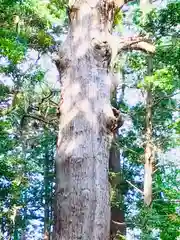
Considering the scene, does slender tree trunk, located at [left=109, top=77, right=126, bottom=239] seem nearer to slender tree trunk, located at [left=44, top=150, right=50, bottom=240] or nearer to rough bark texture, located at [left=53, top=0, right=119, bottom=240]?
slender tree trunk, located at [left=44, top=150, right=50, bottom=240]

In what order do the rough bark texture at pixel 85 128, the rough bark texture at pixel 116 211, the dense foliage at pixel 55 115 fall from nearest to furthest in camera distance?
the rough bark texture at pixel 85 128
the dense foliage at pixel 55 115
the rough bark texture at pixel 116 211

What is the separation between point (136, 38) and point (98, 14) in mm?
525

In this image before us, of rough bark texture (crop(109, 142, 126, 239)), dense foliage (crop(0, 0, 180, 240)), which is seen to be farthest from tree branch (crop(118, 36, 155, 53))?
rough bark texture (crop(109, 142, 126, 239))

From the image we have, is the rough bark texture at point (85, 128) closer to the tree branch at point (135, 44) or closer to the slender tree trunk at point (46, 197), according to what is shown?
the tree branch at point (135, 44)

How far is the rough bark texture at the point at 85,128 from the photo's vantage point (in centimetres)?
221

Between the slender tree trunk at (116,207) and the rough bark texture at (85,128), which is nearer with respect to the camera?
the rough bark texture at (85,128)

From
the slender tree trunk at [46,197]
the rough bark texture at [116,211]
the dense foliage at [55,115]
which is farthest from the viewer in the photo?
the slender tree trunk at [46,197]

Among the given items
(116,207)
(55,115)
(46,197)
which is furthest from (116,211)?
(46,197)

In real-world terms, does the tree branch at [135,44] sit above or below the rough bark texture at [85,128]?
above

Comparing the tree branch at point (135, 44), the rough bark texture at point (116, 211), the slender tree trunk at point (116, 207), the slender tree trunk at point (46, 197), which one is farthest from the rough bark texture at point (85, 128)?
the slender tree trunk at point (46, 197)

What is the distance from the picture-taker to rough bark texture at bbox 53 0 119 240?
2.21 m

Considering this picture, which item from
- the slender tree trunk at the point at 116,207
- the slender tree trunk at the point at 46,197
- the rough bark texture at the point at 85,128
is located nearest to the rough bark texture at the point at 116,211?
the slender tree trunk at the point at 116,207

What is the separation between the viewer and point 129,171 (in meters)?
18.7

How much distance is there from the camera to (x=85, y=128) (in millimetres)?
2408
